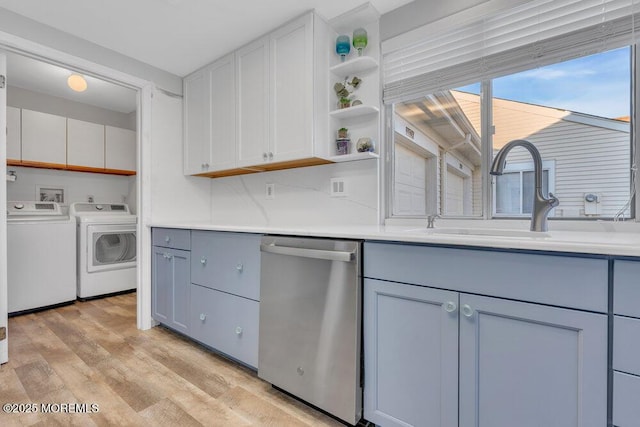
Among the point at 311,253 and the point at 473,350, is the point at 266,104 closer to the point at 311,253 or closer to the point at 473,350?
the point at 311,253

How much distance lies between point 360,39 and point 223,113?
1.19 meters

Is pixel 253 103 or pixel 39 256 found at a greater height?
pixel 253 103

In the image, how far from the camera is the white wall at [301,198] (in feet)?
6.74

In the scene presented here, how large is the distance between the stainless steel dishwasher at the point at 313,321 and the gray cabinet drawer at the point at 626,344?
79cm

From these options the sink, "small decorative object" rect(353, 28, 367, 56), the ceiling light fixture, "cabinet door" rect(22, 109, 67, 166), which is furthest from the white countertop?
"cabinet door" rect(22, 109, 67, 166)

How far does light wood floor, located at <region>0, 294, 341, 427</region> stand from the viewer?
1459 mm

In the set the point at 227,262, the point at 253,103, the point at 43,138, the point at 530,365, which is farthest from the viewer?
the point at 43,138

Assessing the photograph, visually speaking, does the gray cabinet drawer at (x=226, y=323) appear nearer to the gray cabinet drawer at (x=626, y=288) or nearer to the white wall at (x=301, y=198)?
the white wall at (x=301, y=198)

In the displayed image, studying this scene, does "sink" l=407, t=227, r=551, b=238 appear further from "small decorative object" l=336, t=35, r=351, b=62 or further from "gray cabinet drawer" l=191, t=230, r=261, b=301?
"small decorative object" l=336, t=35, r=351, b=62

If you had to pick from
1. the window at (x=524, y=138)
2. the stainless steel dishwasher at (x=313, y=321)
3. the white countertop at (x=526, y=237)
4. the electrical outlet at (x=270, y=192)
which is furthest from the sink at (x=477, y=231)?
the electrical outlet at (x=270, y=192)

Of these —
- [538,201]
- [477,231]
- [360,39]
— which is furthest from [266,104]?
[538,201]

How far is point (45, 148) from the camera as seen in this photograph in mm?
3301

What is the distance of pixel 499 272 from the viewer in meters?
1.02

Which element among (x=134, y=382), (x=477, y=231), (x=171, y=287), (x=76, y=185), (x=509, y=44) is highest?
(x=509, y=44)
